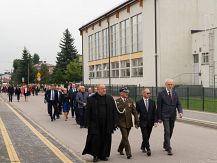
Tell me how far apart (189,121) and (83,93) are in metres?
5.23

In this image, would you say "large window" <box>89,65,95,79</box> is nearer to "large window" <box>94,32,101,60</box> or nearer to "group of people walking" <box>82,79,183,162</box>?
"large window" <box>94,32,101,60</box>

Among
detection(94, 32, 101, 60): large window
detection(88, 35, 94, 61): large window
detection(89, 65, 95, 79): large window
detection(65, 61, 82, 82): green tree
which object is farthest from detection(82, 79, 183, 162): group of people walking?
detection(65, 61, 82, 82): green tree

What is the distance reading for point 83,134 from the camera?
17094 mm

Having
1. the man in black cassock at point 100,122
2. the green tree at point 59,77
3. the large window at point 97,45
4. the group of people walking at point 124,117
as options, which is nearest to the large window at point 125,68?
the large window at point 97,45

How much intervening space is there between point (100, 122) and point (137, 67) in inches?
1806

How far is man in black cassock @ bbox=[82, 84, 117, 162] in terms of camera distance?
1088 cm

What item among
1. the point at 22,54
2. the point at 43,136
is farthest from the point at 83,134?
the point at 22,54

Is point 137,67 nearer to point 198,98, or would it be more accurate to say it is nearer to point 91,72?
point 198,98

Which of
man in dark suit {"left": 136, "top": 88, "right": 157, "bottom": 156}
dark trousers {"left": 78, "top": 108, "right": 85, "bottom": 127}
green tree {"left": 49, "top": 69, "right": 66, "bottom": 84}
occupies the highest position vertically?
green tree {"left": 49, "top": 69, "right": 66, "bottom": 84}

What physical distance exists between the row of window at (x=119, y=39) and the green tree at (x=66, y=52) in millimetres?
46668

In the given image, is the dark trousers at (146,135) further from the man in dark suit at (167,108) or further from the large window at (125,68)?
the large window at (125,68)

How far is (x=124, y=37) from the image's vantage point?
61812 mm

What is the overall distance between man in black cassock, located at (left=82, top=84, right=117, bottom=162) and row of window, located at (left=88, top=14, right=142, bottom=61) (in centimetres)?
4468

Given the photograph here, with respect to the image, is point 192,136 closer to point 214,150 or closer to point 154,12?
point 214,150
